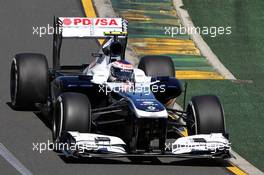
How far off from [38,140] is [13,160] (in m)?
1.24

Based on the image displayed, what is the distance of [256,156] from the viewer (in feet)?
61.8

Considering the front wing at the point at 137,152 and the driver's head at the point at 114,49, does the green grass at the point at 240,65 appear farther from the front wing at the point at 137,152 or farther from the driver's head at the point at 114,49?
the driver's head at the point at 114,49

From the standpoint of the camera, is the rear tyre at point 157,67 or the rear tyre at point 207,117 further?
the rear tyre at point 157,67

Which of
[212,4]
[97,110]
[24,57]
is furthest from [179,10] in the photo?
[97,110]

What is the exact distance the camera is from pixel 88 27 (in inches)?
829

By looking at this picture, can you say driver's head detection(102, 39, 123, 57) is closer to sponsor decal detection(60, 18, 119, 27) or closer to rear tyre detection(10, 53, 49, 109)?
sponsor decal detection(60, 18, 119, 27)

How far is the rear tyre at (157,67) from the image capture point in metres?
21.1

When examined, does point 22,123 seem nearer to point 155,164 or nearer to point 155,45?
point 155,164

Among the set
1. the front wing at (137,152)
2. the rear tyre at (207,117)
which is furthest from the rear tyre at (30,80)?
the rear tyre at (207,117)

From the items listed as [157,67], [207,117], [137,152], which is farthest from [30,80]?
[207,117]

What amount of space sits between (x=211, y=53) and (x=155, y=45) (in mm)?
1307

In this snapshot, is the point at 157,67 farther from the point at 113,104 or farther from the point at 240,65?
the point at 240,65

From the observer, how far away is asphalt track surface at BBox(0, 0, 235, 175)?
17406mm

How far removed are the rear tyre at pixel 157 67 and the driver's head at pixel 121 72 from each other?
1.73 metres
